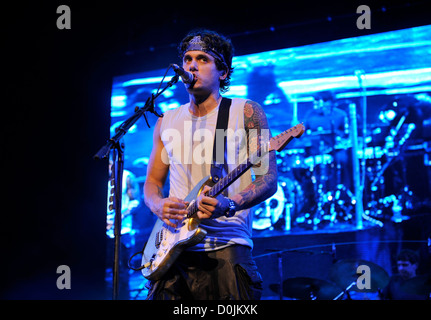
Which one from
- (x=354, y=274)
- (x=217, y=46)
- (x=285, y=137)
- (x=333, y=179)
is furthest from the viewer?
(x=333, y=179)

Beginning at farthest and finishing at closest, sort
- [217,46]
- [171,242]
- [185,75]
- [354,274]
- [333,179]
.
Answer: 1. [333,179]
2. [354,274]
3. [217,46]
4. [185,75]
5. [171,242]

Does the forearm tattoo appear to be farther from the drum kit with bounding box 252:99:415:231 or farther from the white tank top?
the drum kit with bounding box 252:99:415:231

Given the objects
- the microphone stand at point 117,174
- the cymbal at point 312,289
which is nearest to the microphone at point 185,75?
the microphone stand at point 117,174

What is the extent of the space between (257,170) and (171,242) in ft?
2.13

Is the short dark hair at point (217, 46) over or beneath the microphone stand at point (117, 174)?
over

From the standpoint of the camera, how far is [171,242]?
8.06 feet

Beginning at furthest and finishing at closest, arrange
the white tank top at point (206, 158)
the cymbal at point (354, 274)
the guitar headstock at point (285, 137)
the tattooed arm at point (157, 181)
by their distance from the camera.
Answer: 1. the cymbal at point (354, 274)
2. the tattooed arm at point (157, 181)
3. the white tank top at point (206, 158)
4. the guitar headstock at point (285, 137)

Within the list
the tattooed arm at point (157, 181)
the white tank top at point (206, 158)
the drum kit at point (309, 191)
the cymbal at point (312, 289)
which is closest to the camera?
the white tank top at point (206, 158)

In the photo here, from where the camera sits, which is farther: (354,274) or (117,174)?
(354,274)

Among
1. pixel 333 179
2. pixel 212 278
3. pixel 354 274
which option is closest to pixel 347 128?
pixel 333 179

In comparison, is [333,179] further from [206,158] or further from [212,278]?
[212,278]

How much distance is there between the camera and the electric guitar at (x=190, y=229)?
2.32 meters

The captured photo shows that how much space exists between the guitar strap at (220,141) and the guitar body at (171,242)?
0.27ft

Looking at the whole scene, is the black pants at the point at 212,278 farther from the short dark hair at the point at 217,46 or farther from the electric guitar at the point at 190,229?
the short dark hair at the point at 217,46
